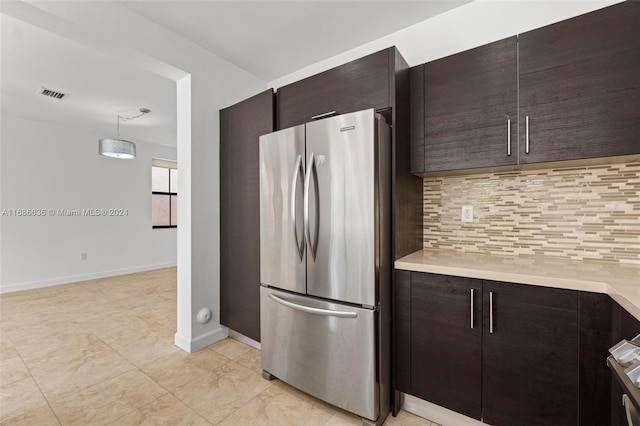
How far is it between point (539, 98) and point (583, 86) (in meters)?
0.18

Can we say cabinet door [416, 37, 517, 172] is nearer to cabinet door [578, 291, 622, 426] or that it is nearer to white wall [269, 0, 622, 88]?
white wall [269, 0, 622, 88]

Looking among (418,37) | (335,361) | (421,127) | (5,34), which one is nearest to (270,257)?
(335,361)

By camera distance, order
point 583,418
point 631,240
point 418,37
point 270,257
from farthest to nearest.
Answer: point 418,37, point 270,257, point 631,240, point 583,418

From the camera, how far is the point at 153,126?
502 cm

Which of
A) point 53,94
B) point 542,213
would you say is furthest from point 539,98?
point 53,94

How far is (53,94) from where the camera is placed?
363 centimetres

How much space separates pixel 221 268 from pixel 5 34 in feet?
8.71

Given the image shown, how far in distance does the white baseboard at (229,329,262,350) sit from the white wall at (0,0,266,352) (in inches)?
2.8

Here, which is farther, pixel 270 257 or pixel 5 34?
pixel 5 34

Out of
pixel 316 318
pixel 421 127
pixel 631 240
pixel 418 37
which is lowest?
pixel 316 318

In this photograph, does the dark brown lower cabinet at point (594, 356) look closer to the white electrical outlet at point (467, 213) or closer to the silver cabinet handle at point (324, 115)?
the white electrical outlet at point (467, 213)

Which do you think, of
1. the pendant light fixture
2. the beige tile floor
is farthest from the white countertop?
the pendant light fixture

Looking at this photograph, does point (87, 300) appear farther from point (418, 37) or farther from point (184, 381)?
point (418, 37)

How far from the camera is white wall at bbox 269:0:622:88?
1.85 meters
